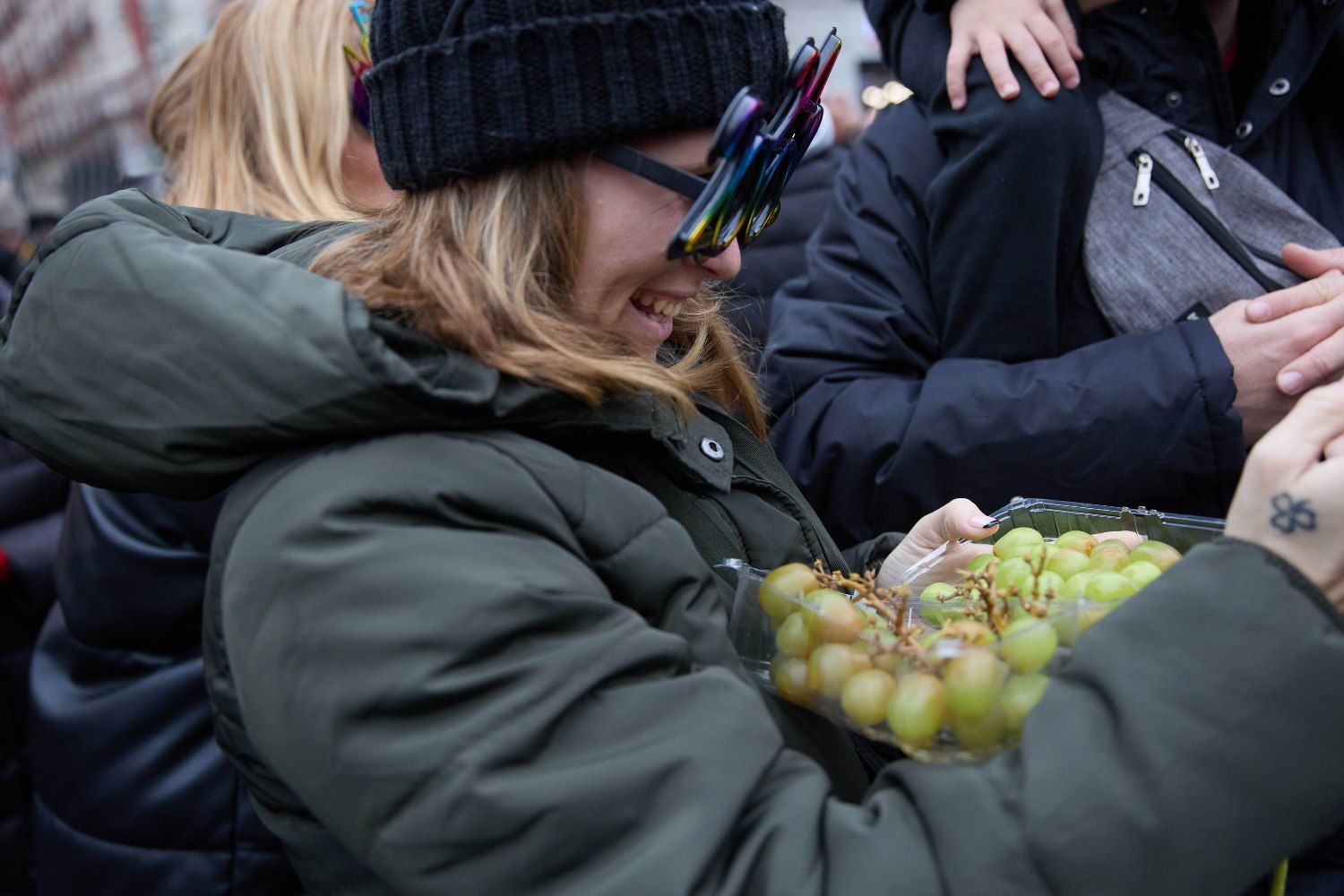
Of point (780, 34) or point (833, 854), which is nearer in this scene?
point (833, 854)

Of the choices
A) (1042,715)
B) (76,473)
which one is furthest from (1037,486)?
(76,473)

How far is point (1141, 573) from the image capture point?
1.21 meters

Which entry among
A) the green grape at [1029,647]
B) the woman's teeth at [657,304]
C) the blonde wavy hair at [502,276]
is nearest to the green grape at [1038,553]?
the green grape at [1029,647]

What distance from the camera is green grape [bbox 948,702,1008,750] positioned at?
1.05m

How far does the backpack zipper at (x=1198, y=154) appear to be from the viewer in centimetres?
193

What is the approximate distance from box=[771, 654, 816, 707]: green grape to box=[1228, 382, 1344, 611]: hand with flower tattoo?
46 cm

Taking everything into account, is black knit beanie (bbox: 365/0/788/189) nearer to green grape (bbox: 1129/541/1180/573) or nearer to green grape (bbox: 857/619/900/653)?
green grape (bbox: 857/619/900/653)

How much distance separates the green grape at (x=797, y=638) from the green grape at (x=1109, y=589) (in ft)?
1.00

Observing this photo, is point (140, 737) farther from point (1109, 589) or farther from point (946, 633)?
point (1109, 589)

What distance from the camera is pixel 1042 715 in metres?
1.01

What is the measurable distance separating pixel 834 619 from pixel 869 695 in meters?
0.10

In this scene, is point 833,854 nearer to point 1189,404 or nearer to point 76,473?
point 76,473

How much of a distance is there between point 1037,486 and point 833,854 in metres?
1.13

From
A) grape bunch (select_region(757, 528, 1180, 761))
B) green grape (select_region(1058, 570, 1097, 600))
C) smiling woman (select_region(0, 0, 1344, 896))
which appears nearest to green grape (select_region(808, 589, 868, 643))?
grape bunch (select_region(757, 528, 1180, 761))
